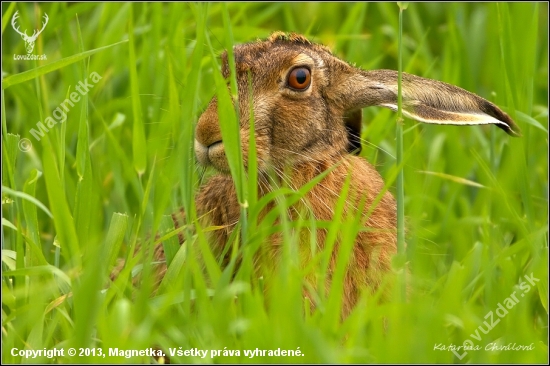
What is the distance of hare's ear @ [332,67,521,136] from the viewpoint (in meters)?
4.46

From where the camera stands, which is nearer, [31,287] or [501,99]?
[31,287]

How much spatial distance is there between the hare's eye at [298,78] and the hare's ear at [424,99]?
10.2 inches

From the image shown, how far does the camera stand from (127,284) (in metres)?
3.90

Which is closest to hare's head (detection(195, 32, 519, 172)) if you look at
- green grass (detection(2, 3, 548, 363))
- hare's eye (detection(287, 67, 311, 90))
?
hare's eye (detection(287, 67, 311, 90))

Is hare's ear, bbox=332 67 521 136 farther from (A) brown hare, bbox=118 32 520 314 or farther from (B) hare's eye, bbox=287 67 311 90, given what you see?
(B) hare's eye, bbox=287 67 311 90

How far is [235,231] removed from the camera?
4.07 m

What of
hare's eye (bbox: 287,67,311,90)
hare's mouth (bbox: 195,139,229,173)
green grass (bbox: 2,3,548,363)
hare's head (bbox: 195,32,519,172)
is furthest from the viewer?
hare's eye (bbox: 287,67,311,90)

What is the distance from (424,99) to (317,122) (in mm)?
522

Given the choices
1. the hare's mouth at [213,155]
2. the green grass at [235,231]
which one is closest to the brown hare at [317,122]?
the hare's mouth at [213,155]

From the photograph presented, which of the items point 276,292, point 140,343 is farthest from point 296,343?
point 140,343

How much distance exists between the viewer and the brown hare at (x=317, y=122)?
175 inches

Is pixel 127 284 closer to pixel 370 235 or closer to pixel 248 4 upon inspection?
pixel 370 235

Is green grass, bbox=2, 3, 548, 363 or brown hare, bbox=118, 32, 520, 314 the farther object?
brown hare, bbox=118, 32, 520, 314

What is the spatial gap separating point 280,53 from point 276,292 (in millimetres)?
1578
